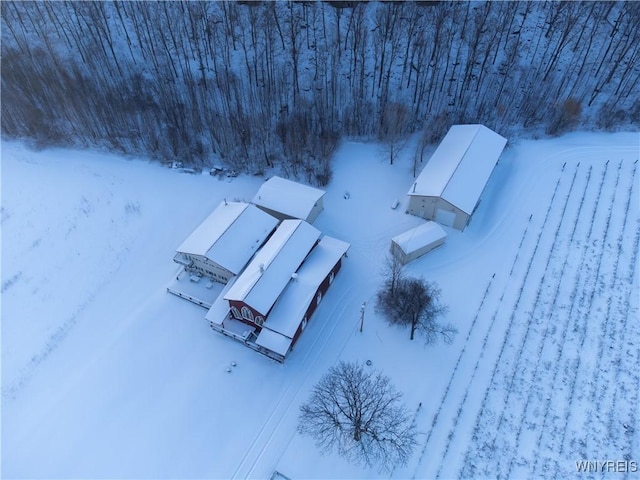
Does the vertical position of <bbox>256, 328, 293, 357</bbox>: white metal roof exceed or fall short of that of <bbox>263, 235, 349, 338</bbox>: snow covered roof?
it falls short

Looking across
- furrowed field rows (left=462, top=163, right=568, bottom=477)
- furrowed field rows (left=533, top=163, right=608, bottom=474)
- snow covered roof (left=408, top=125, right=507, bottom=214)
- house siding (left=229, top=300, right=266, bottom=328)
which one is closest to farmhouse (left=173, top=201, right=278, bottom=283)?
house siding (left=229, top=300, right=266, bottom=328)

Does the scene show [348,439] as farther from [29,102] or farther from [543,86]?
[29,102]

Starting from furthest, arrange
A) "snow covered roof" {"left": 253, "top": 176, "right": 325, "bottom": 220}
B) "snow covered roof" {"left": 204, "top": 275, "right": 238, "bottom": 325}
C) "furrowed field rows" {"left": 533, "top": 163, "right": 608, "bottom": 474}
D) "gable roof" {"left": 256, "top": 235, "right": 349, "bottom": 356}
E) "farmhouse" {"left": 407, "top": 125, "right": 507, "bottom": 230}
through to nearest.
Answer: "snow covered roof" {"left": 253, "top": 176, "right": 325, "bottom": 220} < "farmhouse" {"left": 407, "top": 125, "right": 507, "bottom": 230} < "snow covered roof" {"left": 204, "top": 275, "right": 238, "bottom": 325} < "gable roof" {"left": 256, "top": 235, "right": 349, "bottom": 356} < "furrowed field rows" {"left": 533, "top": 163, "right": 608, "bottom": 474}

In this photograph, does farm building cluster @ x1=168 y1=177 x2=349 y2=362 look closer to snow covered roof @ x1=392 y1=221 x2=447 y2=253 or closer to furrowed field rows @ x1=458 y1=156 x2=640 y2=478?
snow covered roof @ x1=392 y1=221 x2=447 y2=253

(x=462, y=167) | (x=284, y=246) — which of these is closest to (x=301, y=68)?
(x=462, y=167)

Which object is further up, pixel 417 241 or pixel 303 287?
A: pixel 417 241

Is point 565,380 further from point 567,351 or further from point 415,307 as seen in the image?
point 415,307
